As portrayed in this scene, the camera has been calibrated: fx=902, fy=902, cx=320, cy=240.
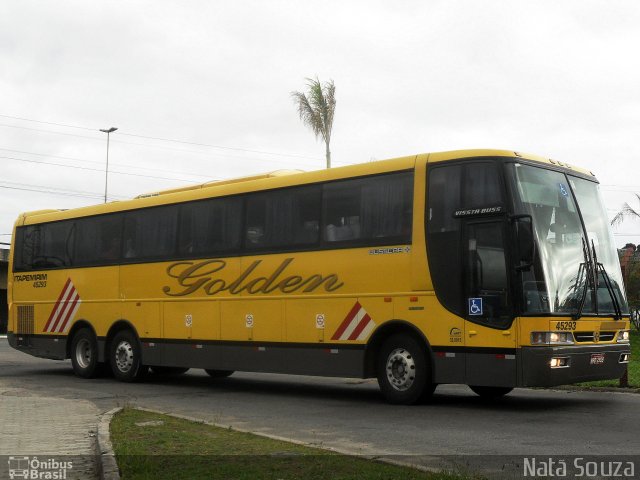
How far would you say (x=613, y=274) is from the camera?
13.1 metres

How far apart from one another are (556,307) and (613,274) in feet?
5.73

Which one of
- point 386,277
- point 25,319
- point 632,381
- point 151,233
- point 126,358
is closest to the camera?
point 386,277

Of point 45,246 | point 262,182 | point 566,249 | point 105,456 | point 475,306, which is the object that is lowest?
point 105,456

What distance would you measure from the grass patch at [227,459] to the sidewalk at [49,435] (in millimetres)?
351

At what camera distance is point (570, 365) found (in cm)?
1193

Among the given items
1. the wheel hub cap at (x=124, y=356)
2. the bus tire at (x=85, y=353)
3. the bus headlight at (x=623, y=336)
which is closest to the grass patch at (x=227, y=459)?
the bus headlight at (x=623, y=336)

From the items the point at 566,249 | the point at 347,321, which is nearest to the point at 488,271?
the point at 566,249

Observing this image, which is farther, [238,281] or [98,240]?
[98,240]

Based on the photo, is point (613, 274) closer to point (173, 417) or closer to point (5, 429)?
point (173, 417)

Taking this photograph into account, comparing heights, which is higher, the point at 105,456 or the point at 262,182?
the point at 262,182

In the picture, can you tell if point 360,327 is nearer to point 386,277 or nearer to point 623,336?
point 386,277
